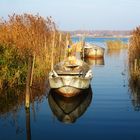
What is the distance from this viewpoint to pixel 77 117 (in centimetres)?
1389

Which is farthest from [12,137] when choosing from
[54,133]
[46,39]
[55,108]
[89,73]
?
[46,39]

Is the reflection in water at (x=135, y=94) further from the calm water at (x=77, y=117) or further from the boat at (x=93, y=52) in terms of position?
the boat at (x=93, y=52)

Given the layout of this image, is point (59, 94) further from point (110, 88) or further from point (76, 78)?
point (110, 88)

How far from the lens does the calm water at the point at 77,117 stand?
11709mm

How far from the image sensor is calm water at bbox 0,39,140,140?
1171cm

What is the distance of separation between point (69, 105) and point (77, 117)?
6.24ft

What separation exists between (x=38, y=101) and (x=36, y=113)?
2227 mm

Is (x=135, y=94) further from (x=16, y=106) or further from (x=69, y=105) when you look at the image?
(x=16, y=106)

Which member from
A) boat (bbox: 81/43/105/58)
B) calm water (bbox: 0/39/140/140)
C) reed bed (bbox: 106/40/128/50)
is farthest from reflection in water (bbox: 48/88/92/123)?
reed bed (bbox: 106/40/128/50)

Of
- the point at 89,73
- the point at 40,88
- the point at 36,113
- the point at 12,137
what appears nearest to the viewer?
the point at 12,137

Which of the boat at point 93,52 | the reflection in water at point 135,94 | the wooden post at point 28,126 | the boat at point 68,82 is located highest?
the boat at point 93,52

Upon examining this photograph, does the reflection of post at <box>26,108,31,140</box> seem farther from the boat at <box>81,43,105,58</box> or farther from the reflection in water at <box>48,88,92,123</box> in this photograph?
the boat at <box>81,43,105,58</box>

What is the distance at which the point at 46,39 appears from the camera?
2500 cm

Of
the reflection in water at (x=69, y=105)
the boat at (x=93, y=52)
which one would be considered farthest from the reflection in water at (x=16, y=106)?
the boat at (x=93, y=52)
